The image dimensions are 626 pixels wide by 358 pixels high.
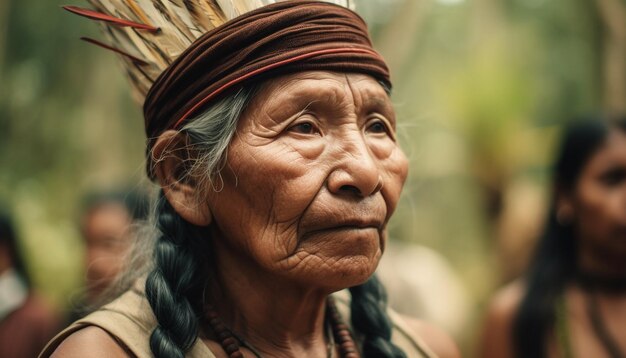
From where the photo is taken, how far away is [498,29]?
1477 centimetres

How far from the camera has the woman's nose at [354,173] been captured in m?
2.11

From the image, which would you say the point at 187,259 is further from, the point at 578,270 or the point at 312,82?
the point at 578,270

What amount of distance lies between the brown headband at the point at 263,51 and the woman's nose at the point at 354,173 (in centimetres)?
28

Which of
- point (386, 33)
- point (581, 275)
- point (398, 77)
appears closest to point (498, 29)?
point (398, 77)

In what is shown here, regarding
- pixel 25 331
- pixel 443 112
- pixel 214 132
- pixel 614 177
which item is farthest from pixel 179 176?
pixel 443 112

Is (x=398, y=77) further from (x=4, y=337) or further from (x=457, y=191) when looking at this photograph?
(x=4, y=337)

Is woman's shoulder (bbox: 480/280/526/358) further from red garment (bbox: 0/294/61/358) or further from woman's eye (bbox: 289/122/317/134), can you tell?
red garment (bbox: 0/294/61/358)

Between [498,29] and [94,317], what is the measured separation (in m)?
13.9

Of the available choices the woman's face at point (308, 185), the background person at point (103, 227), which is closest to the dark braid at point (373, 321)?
the woman's face at point (308, 185)

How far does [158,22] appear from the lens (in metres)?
2.30

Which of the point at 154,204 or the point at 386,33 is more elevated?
the point at 154,204

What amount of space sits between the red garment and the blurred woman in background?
3.45m

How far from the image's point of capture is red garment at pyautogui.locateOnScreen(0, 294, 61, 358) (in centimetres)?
542

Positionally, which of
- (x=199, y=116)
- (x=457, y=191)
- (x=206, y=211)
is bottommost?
(x=457, y=191)
